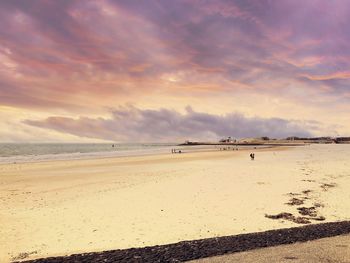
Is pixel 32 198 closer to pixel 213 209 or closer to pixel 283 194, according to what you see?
pixel 213 209

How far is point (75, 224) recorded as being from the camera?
46.6 ft

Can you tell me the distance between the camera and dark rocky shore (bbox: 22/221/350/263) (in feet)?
31.3

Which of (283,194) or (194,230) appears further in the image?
(283,194)

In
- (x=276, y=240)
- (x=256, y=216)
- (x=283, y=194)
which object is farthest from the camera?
(x=283, y=194)

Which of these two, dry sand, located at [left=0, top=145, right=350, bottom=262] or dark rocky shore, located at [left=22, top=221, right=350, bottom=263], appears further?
→ dry sand, located at [left=0, top=145, right=350, bottom=262]

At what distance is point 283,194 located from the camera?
A: 805 inches

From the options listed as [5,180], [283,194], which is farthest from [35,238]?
[5,180]

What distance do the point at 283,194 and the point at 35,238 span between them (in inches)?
554

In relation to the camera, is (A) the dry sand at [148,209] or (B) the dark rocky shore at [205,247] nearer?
(B) the dark rocky shore at [205,247]

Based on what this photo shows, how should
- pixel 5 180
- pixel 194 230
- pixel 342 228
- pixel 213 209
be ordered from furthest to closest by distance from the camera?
pixel 5 180 → pixel 213 209 → pixel 194 230 → pixel 342 228

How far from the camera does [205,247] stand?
33.6 feet

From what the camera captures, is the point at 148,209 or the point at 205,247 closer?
the point at 205,247

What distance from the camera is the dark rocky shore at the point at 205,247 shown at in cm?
954

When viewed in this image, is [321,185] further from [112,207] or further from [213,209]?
[112,207]
